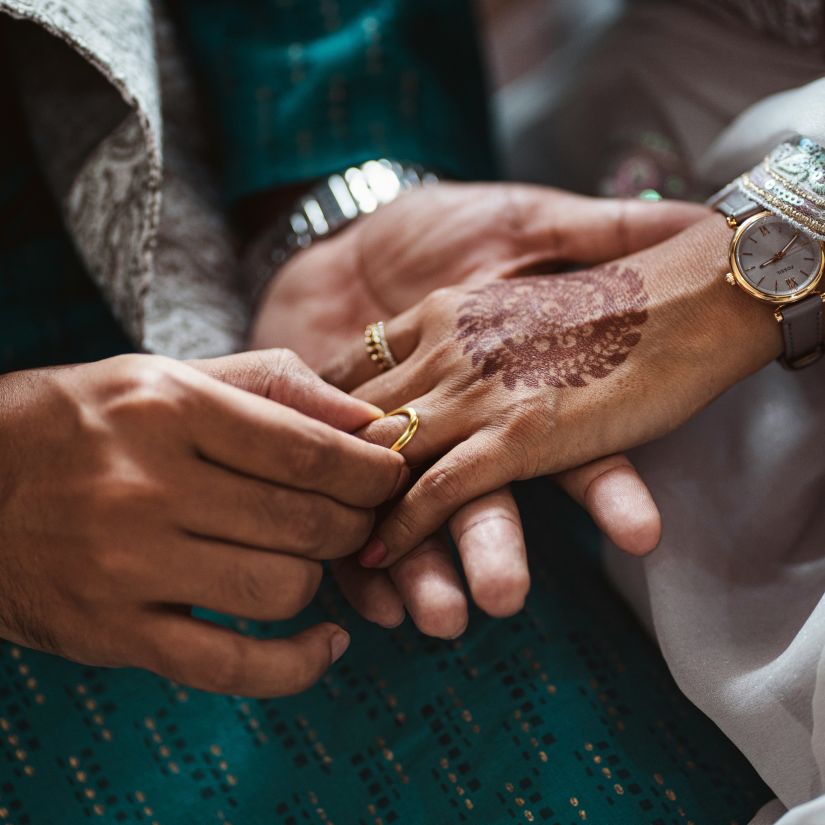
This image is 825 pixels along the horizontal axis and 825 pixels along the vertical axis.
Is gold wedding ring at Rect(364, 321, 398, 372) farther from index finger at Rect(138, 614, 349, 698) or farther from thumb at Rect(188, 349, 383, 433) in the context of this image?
index finger at Rect(138, 614, 349, 698)

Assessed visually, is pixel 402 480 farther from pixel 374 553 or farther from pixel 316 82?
pixel 316 82

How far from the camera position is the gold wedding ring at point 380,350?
37.0 inches

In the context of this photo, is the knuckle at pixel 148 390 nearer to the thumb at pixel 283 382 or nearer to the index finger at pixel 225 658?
the thumb at pixel 283 382

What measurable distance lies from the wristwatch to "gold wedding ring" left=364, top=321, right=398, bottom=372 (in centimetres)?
37

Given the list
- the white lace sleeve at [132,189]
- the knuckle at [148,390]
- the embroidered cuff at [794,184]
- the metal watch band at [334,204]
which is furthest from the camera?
the metal watch band at [334,204]

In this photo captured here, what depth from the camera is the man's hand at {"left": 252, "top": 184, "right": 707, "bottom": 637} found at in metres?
A: 0.72

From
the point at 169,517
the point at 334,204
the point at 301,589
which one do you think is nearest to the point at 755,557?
the point at 301,589

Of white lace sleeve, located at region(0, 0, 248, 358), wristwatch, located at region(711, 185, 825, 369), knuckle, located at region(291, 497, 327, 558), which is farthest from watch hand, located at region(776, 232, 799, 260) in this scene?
white lace sleeve, located at region(0, 0, 248, 358)

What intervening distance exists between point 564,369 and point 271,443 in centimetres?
31

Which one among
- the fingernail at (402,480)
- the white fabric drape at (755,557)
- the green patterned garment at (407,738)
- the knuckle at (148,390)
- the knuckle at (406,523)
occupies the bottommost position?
the green patterned garment at (407,738)

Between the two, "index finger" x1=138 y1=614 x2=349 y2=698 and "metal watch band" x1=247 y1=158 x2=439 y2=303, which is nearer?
"index finger" x1=138 y1=614 x2=349 y2=698

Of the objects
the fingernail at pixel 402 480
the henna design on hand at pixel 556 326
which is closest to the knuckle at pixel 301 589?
the fingernail at pixel 402 480

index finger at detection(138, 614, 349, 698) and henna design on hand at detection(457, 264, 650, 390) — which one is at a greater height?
henna design on hand at detection(457, 264, 650, 390)

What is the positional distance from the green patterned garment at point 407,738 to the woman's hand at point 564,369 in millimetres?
170
